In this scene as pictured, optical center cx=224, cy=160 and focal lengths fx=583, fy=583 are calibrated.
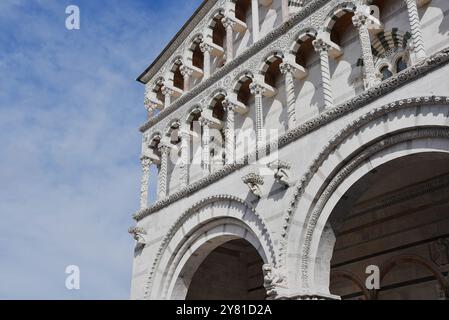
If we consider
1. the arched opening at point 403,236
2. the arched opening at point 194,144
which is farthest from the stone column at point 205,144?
the arched opening at point 403,236

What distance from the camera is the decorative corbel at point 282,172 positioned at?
32.1 ft

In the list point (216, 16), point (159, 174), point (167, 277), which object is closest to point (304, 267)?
point (167, 277)

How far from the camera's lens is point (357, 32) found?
34.9 ft

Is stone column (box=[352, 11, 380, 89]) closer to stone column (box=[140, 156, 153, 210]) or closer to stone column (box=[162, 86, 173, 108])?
stone column (box=[162, 86, 173, 108])

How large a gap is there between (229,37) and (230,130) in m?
2.50

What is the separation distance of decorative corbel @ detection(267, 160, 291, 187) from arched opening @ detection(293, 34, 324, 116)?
1565mm

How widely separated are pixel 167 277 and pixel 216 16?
20.7 feet

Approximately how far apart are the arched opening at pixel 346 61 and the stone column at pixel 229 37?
2.90 metres

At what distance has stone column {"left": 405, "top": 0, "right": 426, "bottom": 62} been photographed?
859 centimetres

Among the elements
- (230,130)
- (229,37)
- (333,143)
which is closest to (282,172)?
(333,143)

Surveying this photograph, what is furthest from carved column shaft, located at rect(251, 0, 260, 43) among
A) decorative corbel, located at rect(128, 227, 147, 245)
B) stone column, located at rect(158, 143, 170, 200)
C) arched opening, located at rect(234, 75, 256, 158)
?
decorative corbel, located at rect(128, 227, 147, 245)

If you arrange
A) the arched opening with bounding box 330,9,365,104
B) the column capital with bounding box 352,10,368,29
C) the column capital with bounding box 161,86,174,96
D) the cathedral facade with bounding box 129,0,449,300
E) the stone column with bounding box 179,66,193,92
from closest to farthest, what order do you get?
the cathedral facade with bounding box 129,0,449,300, the column capital with bounding box 352,10,368,29, the arched opening with bounding box 330,9,365,104, the stone column with bounding box 179,66,193,92, the column capital with bounding box 161,86,174,96

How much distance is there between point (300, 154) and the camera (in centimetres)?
986

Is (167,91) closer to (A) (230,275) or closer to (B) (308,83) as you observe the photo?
(B) (308,83)
